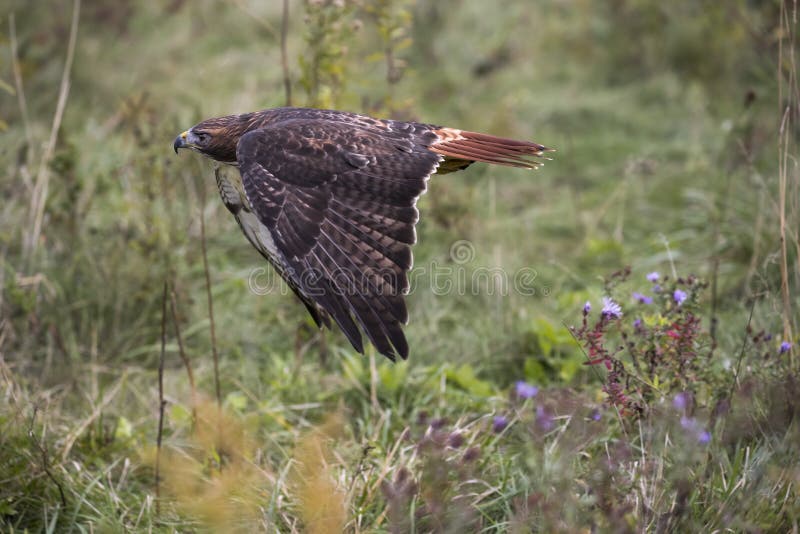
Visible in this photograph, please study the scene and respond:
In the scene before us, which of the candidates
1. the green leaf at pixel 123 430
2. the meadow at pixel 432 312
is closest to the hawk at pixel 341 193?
the meadow at pixel 432 312

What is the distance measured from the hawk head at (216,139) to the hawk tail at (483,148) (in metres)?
0.77

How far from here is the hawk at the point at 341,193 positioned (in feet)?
9.50

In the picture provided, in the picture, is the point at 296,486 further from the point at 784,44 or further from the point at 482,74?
the point at 482,74

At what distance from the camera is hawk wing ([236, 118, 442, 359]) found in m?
2.87

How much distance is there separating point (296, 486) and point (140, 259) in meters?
1.82

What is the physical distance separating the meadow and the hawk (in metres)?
0.28

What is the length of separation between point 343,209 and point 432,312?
152 centimetres

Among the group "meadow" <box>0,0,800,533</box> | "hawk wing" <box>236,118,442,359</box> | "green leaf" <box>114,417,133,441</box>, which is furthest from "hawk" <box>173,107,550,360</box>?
"green leaf" <box>114,417,133,441</box>

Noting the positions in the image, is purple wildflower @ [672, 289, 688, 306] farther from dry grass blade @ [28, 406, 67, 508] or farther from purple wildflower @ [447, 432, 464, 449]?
dry grass blade @ [28, 406, 67, 508]

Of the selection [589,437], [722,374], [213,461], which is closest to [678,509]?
[589,437]

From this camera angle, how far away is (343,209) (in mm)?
3158

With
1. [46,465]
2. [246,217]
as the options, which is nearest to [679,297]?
[246,217]

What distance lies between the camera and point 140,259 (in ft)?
14.7

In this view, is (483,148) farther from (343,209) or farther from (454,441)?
(454,441)
